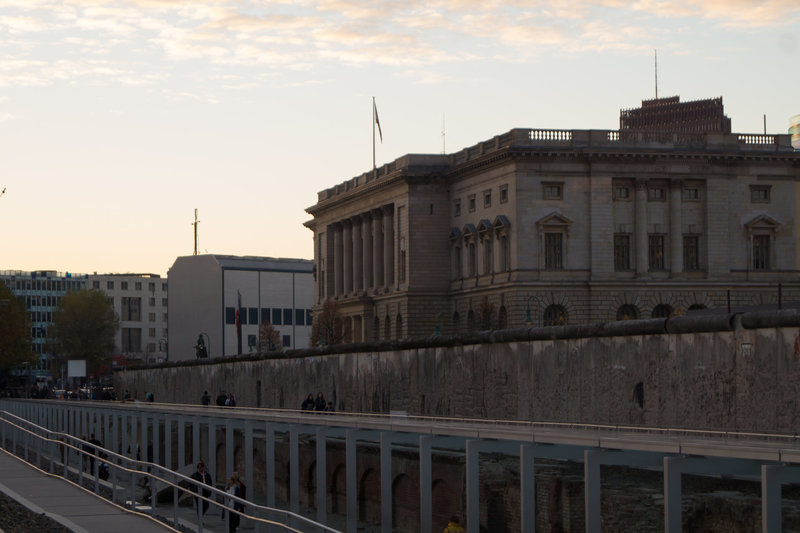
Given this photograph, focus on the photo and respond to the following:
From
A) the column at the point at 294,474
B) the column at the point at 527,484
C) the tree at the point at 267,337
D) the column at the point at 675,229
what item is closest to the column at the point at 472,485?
the column at the point at 527,484

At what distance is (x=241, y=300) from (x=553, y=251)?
286 feet

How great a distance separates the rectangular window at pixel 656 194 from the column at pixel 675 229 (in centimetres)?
61

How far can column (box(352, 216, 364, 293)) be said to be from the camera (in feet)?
461

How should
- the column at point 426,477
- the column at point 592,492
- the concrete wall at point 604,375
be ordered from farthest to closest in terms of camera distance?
the concrete wall at point 604,375 → the column at point 426,477 → the column at point 592,492

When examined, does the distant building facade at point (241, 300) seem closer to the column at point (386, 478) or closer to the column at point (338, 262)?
the column at point (338, 262)

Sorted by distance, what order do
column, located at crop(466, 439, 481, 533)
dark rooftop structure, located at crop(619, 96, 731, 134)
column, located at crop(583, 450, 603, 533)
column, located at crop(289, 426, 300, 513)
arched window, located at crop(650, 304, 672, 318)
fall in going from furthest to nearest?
dark rooftop structure, located at crop(619, 96, 731, 134), arched window, located at crop(650, 304, 672, 318), column, located at crop(289, 426, 300, 513), column, located at crop(466, 439, 481, 533), column, located at crop(583, 450, 603, 533)

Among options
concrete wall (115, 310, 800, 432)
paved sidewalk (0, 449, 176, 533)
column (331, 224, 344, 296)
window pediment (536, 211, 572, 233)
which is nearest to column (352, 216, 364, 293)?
column (331, 224, 344, 296)

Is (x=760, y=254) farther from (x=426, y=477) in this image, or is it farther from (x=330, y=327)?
(x=426, y=477)

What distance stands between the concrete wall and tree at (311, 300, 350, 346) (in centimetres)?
4955

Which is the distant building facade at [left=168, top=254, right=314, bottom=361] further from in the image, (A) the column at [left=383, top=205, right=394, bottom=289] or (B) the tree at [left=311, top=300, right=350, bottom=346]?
(A) the column at [left=383, top=205, right=394, bottom=289]

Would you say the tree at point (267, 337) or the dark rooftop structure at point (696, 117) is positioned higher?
the dark rooftop structure at point (696, 117)

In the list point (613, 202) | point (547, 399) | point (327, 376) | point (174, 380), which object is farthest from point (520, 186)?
point (547, 399)

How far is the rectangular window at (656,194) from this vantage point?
110062mm

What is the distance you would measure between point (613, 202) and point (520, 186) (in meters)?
7.51
